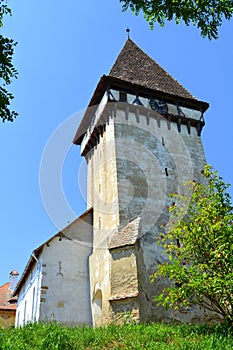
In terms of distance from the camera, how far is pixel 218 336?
27.3 ft

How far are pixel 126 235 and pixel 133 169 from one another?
3.62 meters

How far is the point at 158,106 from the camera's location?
1783 cm

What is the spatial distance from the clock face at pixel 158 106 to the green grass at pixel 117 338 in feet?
36.0


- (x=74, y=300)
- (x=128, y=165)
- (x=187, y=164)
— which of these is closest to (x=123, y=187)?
(x=128, y=165)

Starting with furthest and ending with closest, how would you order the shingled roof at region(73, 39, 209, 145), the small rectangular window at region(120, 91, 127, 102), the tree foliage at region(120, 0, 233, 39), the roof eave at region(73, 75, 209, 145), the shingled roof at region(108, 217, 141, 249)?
the shingled roof at region(73, 39, 209, 145) < the roof eave at region(73, 75, 209, 145) < the small rectangular window at region(120, 91, 127, 102) < the shingled roof at region(108, 217, 141, 249) < the tree foliage at region(120, 0, 233, 39)

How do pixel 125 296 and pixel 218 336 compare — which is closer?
pixel 218 336

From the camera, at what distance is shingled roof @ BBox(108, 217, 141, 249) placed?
39.7 feet

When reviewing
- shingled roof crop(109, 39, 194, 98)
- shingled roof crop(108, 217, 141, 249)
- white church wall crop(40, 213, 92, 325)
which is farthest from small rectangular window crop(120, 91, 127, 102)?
shingled roof crop(108, 217, 141, 249)

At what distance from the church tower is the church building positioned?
0.04m

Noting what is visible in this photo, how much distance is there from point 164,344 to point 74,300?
25.4 ft

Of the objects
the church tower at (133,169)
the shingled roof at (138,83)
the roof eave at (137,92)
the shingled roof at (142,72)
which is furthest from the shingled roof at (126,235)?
the shingled roof at (142,72)

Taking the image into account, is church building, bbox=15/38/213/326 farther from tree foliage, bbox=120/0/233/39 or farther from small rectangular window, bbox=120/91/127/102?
tree foliage, bbox=120/0/233/39

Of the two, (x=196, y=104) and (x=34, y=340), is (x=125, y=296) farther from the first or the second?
(x=196, y=104)

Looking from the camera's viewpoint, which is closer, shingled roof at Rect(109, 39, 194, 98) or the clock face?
the clock face
